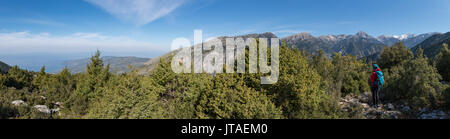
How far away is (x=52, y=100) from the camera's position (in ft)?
66.5

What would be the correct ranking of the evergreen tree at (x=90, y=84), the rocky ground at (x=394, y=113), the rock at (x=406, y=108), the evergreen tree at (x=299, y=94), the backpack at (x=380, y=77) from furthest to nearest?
the evergreen tree at (x=90, y=84), the backpack at (x=380, y=77), the rock at (x=406, y=108), the evergreen tree at (x=299, y=94), the rocky ground at (x=394, y=113)

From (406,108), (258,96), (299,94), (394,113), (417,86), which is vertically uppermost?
(417,86)

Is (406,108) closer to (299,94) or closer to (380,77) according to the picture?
(380,77)

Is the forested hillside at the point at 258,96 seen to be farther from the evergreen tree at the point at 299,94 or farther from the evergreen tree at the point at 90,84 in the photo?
the evergreen tree at the point at 90,84

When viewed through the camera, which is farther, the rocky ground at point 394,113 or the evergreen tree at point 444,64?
the evergreen tree at point 444,64

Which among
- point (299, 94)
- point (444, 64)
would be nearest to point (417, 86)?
point (299, 94)

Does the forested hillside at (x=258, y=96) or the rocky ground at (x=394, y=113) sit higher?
the forested hillside at (x=258, y=96)

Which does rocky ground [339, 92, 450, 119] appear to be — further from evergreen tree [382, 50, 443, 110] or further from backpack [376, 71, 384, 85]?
backpack [376, 71, 384, 85]

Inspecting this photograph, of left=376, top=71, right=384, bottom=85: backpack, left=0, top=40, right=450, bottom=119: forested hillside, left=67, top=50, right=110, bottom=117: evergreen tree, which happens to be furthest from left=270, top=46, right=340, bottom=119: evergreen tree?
left=67, top=50, right=110, bottom=117: evergreen tree

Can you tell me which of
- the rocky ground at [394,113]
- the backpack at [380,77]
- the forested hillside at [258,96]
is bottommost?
the rocky ground at [394,113]

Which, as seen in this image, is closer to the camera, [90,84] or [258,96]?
[258,96]

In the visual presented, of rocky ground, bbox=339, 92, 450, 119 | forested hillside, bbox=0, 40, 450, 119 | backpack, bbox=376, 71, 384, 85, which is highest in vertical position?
backpack, bbox=376, 71, 384, 85

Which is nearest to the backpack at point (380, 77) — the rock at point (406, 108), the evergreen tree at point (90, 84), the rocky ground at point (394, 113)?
the rocky ground at point (394, 113)
